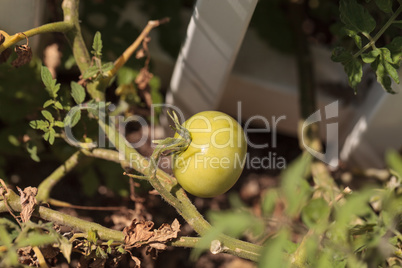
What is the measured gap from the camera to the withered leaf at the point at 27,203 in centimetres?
96

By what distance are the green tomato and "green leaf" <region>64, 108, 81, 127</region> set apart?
256 mm

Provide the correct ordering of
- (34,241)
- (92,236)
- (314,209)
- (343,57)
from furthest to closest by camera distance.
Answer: (314,209) < (343,57) < (92,236) < (34,241)

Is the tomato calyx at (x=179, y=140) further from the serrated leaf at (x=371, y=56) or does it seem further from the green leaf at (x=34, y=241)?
the serrated leaf at (x=371, y=56)

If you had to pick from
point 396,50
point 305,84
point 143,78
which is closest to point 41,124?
point 143,78

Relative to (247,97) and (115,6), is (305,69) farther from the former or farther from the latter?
(115,6)

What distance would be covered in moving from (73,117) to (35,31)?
221 millimetres

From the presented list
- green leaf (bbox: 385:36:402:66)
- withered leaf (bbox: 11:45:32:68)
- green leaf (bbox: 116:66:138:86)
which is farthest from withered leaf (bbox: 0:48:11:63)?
green leaf (bbox: 385:36:402:66)

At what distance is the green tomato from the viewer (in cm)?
101

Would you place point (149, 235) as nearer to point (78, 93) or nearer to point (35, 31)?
point (78, 93)

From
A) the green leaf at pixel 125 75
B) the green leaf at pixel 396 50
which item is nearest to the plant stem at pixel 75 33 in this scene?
the green leaf at pixel 125 75

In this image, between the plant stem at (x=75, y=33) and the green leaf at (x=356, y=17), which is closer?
the green leaf at (x=356, y=17)

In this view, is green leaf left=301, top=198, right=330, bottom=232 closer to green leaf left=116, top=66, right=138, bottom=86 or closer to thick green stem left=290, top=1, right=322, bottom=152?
thick green stem left=290, top=1, right=322, bottom=152

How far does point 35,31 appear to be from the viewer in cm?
103

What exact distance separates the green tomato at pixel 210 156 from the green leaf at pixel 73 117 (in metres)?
0.26
